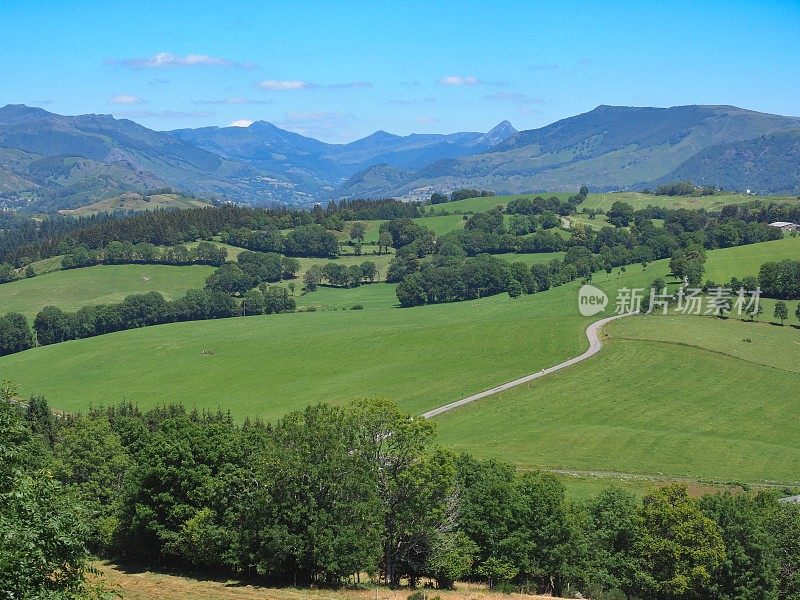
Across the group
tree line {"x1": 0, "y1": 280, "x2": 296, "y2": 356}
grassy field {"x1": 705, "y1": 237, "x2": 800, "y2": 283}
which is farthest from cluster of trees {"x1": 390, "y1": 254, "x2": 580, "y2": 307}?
grassy field {"x1": 705, "y1": 237, "x2": 800, "y2": 283}

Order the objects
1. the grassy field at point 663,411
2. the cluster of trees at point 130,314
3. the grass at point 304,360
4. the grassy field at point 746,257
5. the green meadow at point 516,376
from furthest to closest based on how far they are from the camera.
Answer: the cluster of trees at point 130,314
the grassy field at point 746,257
the grass at point 304,360
the green meadow at point 516,376
the grassy field at point 663,411

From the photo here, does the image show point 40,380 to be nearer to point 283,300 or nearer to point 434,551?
point 283,300

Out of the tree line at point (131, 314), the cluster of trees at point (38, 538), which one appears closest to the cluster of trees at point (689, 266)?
the tree line at point (131, 314)

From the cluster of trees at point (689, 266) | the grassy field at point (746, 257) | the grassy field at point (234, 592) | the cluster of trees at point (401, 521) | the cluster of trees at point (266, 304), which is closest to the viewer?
the grassy field at point (234, 592)

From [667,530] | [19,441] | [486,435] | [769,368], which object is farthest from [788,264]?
[19,441]

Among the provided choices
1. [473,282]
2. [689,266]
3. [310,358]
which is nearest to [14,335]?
[310,358]

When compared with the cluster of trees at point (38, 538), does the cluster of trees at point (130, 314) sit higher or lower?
lower

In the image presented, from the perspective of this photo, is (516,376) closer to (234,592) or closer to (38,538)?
(234,592)

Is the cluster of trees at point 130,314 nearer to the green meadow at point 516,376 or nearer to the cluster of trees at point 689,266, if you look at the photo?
the green meadow at point 516,376
